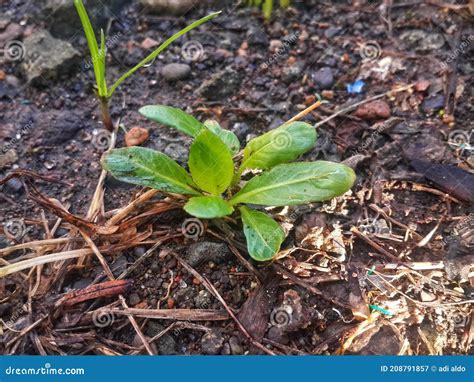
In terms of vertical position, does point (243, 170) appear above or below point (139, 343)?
above

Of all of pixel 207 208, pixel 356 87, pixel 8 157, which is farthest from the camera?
pixel 356 87

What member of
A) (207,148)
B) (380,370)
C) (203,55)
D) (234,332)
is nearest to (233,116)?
(203,55)

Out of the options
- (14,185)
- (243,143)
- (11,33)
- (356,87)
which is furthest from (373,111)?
(11,33)

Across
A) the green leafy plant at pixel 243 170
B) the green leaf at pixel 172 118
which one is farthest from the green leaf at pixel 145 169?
the green leaf at pixel 172 118

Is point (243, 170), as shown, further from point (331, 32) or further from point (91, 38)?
point (331, 32)

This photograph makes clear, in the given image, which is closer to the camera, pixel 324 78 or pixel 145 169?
pixel 145 169

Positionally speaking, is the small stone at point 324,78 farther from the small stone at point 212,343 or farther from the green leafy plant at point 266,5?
the small stone at point 212,343
